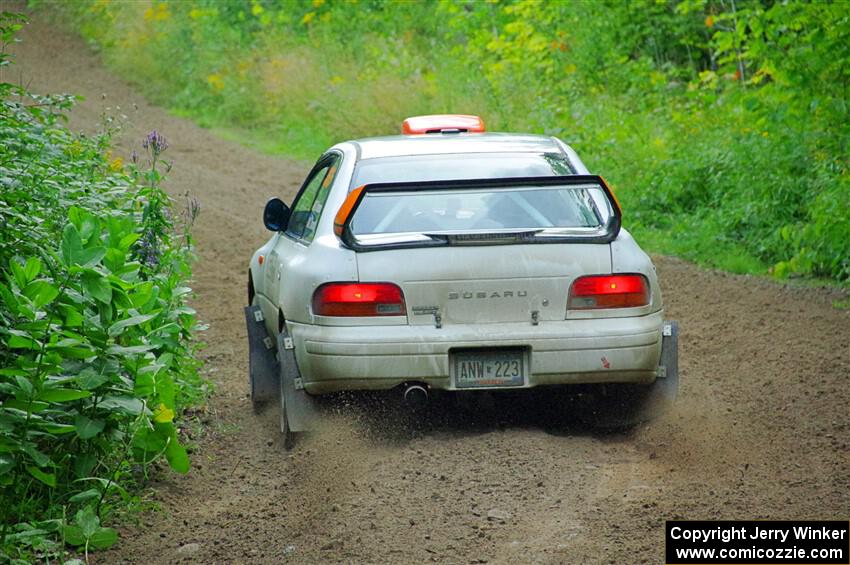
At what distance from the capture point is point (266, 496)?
20.0 ft

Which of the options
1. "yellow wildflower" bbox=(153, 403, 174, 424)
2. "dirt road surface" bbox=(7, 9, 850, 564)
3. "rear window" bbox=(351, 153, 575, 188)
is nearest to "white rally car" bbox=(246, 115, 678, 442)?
"dirt road surface" bbox=(7, 9, 850, 564)

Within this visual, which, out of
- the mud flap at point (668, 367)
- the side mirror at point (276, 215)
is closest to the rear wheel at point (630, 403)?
the mud flap at point (668, 367)

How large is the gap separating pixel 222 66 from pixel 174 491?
20.0 m

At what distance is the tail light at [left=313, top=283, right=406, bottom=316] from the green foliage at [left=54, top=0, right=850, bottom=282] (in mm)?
5681

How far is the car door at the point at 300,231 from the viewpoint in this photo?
6848 mm

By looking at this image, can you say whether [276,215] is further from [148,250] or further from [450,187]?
[450,187]

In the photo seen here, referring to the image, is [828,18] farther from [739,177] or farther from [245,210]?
[245,210]

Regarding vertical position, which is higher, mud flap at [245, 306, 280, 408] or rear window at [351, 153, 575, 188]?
rear window at [351, 153, 575, 188]

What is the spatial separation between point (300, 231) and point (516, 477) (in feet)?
7.70

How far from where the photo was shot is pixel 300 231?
7449mm

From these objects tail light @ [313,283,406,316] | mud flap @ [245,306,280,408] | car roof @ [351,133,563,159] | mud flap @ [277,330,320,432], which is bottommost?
mud flap @ [245,306,280,408]

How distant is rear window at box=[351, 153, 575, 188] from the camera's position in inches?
278

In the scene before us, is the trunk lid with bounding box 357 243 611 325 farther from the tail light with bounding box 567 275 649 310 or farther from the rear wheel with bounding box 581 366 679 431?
the rear wheel with bounding box 581 366 679 431

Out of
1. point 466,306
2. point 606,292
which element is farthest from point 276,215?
point 606,292
